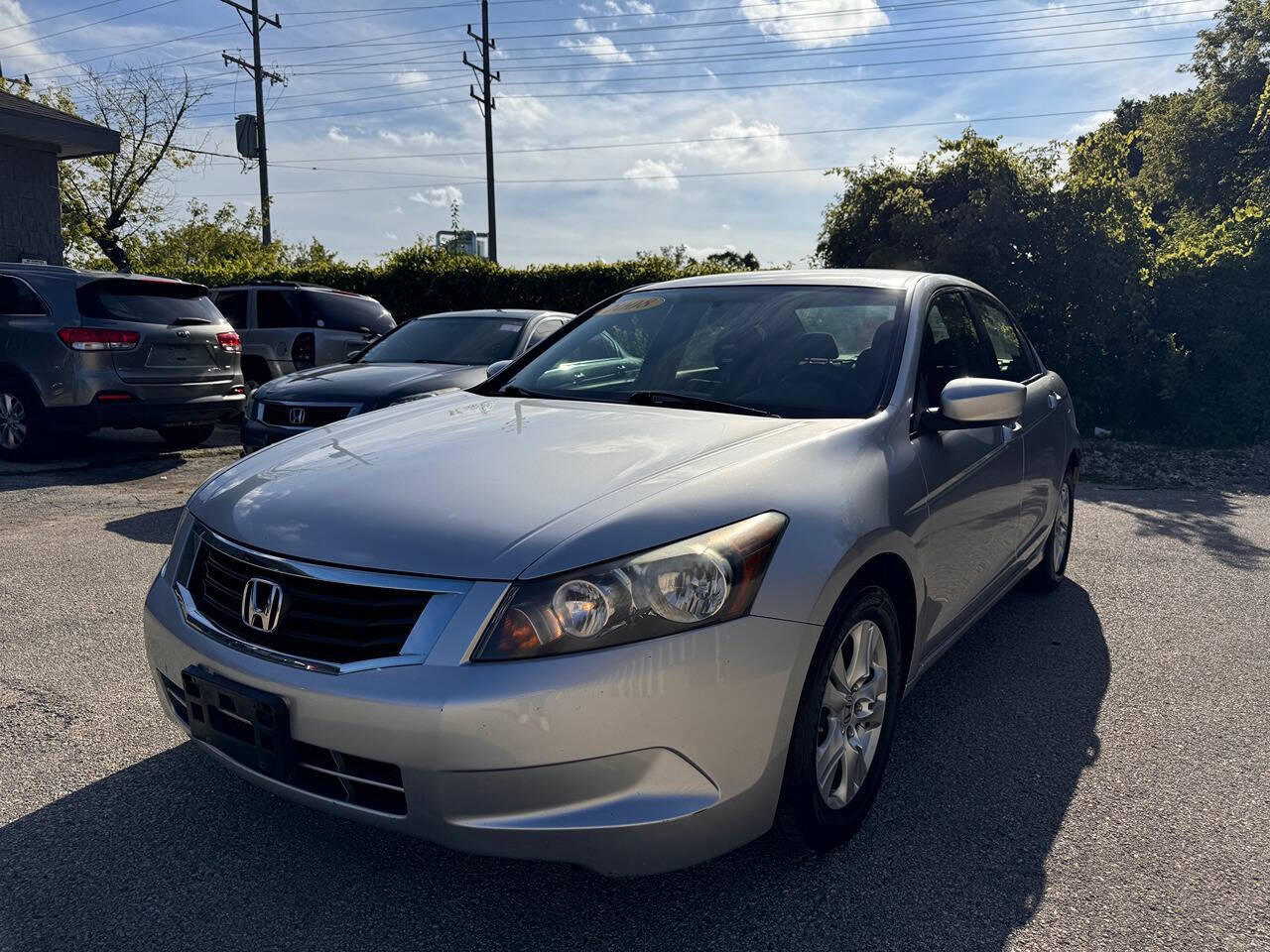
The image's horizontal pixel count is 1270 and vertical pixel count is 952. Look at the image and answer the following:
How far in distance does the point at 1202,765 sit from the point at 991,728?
26.1 inches

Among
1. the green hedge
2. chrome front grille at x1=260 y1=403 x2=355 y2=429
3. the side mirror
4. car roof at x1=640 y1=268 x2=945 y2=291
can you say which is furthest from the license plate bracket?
the green hedge

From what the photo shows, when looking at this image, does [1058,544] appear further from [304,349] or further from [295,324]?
[295,324]

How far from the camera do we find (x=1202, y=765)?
3.27m

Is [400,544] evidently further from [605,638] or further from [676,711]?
[676,711]

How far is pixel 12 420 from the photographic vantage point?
28.3ft

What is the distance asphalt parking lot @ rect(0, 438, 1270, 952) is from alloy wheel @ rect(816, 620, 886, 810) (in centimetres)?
20

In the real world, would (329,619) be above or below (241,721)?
above

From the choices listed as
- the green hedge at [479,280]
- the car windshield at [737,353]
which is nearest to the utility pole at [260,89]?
the green hedge at [479,280]

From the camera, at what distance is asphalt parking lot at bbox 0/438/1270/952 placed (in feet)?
7.57

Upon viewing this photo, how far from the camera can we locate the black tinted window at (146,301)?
28.0ft

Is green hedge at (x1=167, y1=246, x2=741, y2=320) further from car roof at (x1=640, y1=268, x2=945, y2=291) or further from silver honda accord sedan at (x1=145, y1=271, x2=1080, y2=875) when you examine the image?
silver honda accord sedan at (x1=145, y1=271, x2=1080, y2=875)

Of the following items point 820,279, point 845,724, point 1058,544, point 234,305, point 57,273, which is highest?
point 57,273

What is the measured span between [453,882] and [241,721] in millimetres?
680

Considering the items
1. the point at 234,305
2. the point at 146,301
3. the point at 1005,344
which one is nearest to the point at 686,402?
the point at 1005,344
